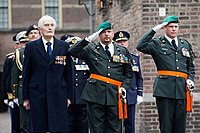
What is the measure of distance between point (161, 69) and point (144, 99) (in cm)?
313

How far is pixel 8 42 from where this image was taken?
34.2 metres

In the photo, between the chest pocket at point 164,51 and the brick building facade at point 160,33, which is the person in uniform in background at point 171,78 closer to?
the chest pocket at point 164,51

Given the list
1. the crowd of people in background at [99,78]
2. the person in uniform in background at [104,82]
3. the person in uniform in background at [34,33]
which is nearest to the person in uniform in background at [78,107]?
the person in uniform in background at [34,33]

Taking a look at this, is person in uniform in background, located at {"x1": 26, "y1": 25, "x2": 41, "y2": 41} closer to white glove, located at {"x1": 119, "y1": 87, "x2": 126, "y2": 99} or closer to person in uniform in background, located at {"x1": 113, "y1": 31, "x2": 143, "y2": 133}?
person in uniform in background, located at {"x1": 113, "y1": 31, "x2": 143, "y2": 133}

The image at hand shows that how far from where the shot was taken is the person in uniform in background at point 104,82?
800cm

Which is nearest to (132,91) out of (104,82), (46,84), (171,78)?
(171,78)

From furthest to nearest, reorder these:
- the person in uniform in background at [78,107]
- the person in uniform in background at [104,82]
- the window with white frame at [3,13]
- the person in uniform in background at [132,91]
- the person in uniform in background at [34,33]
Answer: the window with white frame at [3,13]
the person in uniform in background at [132,91]
the person in uniform in background at [78,107]
the person in uniform in background at [34,33]
the person in uniform in background at [104,82]

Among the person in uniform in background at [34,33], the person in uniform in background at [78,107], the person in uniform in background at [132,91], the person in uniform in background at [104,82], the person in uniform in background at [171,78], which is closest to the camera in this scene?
the person in uniform in background at [104,82]

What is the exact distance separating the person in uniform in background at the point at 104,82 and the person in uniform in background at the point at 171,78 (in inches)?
21.4

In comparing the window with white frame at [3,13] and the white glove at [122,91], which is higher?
the window with white frame at [3,13]

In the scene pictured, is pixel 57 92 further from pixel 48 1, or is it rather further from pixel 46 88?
pixel 48 1

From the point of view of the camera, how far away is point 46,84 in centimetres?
772

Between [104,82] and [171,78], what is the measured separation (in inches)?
41.7

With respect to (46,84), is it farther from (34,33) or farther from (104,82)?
(34,33)
